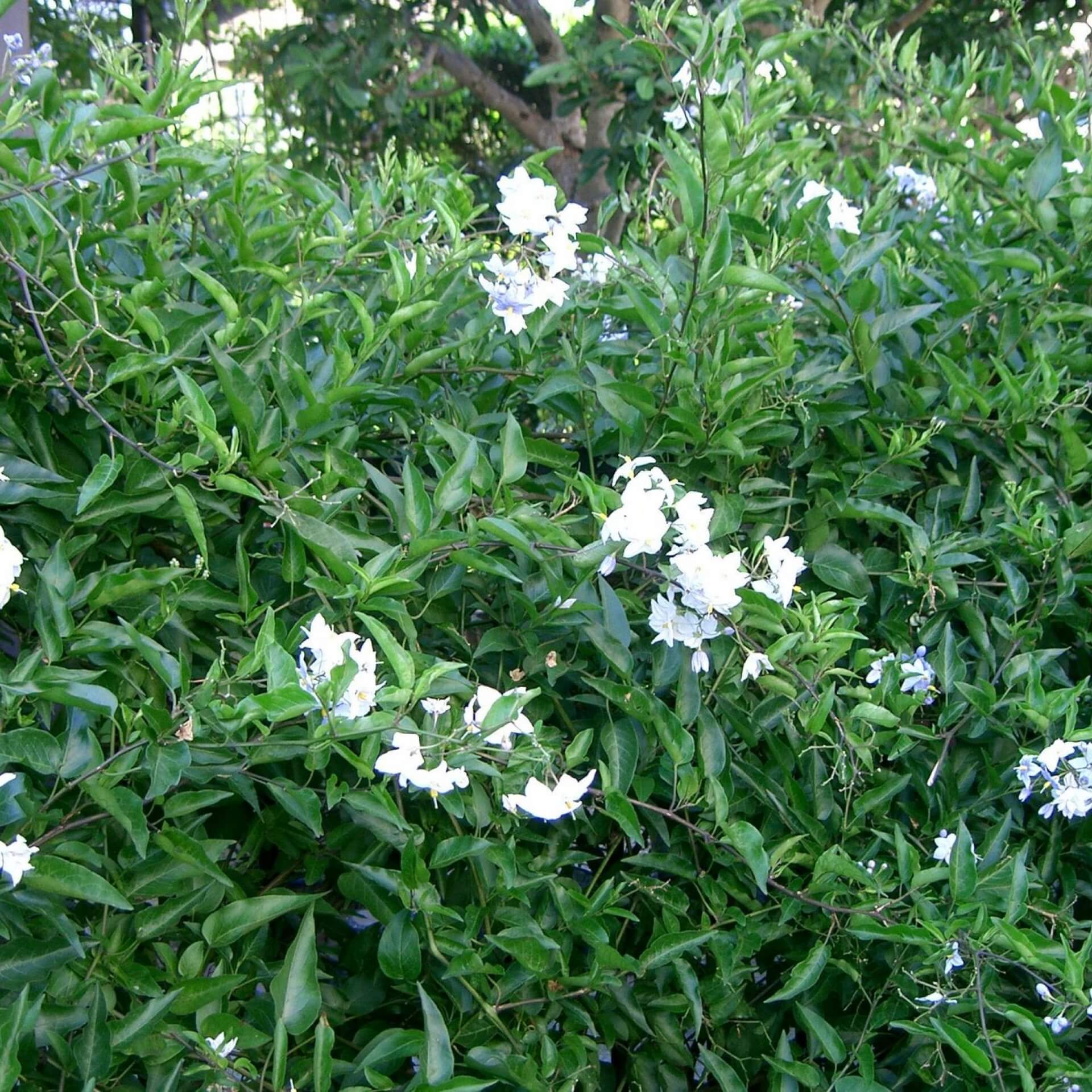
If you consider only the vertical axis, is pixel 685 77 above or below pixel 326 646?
above

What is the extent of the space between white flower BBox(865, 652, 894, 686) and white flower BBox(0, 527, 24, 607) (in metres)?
1.03

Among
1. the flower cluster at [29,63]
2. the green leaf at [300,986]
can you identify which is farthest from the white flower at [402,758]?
the flower cluster at [29,63]

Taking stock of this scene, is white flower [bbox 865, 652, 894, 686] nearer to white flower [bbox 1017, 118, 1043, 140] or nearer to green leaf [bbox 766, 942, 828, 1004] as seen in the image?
green leaf [bbox 766, 942, 828, 1004]

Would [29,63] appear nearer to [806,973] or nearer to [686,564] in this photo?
[686,564]

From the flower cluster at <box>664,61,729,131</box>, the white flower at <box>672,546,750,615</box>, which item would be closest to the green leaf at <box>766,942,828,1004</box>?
the white flower at <box>672,546,750,615</box>

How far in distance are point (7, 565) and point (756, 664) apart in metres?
0.84

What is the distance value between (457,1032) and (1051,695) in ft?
2.82

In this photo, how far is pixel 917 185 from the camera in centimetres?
262

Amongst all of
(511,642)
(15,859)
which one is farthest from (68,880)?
(511,642)

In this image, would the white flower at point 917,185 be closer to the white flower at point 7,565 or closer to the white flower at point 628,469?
the white flower at point 628,469

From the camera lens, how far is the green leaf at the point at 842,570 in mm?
1749

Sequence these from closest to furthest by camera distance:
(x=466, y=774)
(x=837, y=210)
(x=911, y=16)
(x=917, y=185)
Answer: (x=466, y=774), (x=837, y=210), (x=917, y=185), (x=911, y=16)

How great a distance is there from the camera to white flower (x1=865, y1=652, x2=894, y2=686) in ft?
5.36

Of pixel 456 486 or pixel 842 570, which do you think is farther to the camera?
pixel 842 570
